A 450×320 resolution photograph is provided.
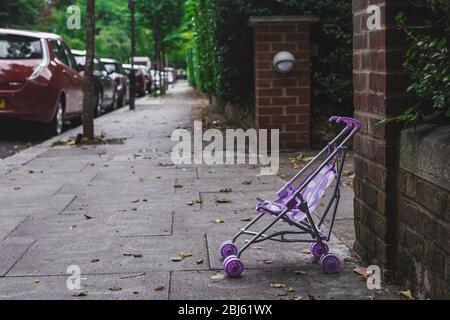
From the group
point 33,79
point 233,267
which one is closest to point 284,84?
point 33,79

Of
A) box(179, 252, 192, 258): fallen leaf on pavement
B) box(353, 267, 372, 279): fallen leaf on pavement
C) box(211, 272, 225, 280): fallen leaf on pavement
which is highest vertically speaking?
box(179, 252, 192, 258): fallen leaf on pavement

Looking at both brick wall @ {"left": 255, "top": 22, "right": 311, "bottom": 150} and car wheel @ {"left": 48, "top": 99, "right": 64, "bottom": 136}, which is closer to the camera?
brick wall @ {"left": 255, "top": 22, "right": 311, "bottom": 150}

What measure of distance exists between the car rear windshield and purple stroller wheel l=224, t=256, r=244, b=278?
28.8 ft

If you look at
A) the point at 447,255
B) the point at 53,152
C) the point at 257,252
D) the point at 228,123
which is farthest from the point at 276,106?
the point at 447,255

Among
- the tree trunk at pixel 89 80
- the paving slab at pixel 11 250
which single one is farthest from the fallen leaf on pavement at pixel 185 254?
the tree trunk at pixel 89 80

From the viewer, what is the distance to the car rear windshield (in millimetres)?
12164

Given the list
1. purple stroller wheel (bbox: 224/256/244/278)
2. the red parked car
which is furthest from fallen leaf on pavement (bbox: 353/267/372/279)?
the red parked car

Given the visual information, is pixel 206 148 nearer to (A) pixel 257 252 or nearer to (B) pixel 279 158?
(B) pixel 279 158

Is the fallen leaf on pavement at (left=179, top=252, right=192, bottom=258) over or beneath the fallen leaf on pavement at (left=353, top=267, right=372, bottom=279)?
over

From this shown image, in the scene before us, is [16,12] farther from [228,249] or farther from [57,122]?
[228,249]

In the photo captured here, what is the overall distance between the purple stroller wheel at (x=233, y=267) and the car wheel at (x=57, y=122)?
370 inches

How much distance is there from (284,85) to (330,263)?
6.12 metres

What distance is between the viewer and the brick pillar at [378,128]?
4.00 metres

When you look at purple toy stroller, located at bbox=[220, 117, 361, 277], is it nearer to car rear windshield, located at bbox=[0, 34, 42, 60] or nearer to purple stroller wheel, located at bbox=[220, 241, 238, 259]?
purple stroller wheel, located at bbox=[220, 241, 238, 259]
